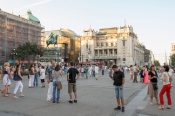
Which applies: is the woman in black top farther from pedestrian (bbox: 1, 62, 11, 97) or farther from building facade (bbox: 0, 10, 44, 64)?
building facade (bbox: 0, 10, 44, 64)

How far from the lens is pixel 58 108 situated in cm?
756

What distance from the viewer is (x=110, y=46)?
94.9 meters

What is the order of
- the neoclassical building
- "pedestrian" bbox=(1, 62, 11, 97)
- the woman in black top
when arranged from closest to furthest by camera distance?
the woman in black top → "pedestrian" bbox=(1, 62, 11, 97) → the neoclassical building

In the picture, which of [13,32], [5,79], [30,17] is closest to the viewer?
[5,79]

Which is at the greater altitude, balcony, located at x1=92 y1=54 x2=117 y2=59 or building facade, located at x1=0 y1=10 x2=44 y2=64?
building facade, located at x1=0 y1=10 x2=44 y2=64

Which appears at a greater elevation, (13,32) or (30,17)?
(30,17)

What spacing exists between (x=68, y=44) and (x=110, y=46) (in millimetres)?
20011

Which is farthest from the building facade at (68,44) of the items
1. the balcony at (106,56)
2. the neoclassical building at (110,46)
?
the balcony at (106,56)

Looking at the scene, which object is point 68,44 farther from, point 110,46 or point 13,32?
point 13,32

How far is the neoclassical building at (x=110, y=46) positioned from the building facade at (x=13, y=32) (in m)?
27.9

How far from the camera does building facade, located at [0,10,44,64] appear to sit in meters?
54.0

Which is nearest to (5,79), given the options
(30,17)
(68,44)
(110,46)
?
(30,17)

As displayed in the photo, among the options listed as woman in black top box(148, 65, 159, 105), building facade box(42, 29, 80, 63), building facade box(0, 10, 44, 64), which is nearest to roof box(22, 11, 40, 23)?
building facade box(0, 10, 44, 64)

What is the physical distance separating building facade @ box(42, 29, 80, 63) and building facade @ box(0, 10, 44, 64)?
18.5 meters
